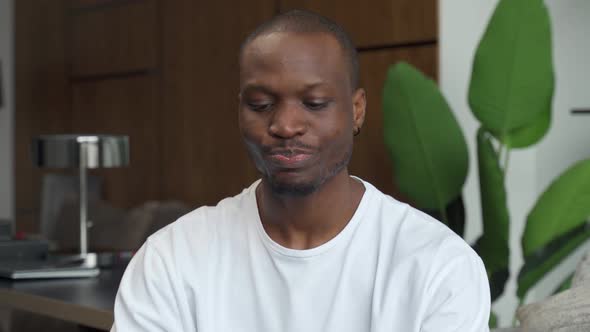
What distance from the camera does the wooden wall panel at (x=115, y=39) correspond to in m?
5.07

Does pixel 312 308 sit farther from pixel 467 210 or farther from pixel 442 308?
pixel 467 210

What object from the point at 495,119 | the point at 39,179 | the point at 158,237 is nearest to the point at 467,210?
the point at 495,119

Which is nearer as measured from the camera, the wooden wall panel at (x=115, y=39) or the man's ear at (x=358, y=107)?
the man's ear at (x=358, y=107)

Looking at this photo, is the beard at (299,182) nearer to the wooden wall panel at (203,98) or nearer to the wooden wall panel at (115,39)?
the wooden wall panel at (203,98)

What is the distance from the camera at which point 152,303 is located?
134cm

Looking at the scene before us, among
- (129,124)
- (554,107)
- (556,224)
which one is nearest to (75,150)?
(556,224)

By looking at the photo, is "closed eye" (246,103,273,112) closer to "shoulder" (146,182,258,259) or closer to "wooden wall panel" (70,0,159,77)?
"shoulder" (146,182,258,259)

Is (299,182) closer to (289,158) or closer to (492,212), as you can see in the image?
(289,158)

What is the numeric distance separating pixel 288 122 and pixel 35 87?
508 centimetres

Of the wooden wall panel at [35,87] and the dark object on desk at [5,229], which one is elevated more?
the wooden wall panel at [35,87]

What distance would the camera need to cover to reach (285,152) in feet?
4.04

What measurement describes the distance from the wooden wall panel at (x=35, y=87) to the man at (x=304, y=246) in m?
4.63

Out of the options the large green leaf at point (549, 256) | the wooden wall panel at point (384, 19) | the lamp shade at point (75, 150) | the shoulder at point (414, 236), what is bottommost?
the large green leaf at point (549, 256)

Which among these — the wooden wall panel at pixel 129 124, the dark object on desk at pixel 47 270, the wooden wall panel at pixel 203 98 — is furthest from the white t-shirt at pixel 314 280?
the wooden wall panel at pixel 129 124
